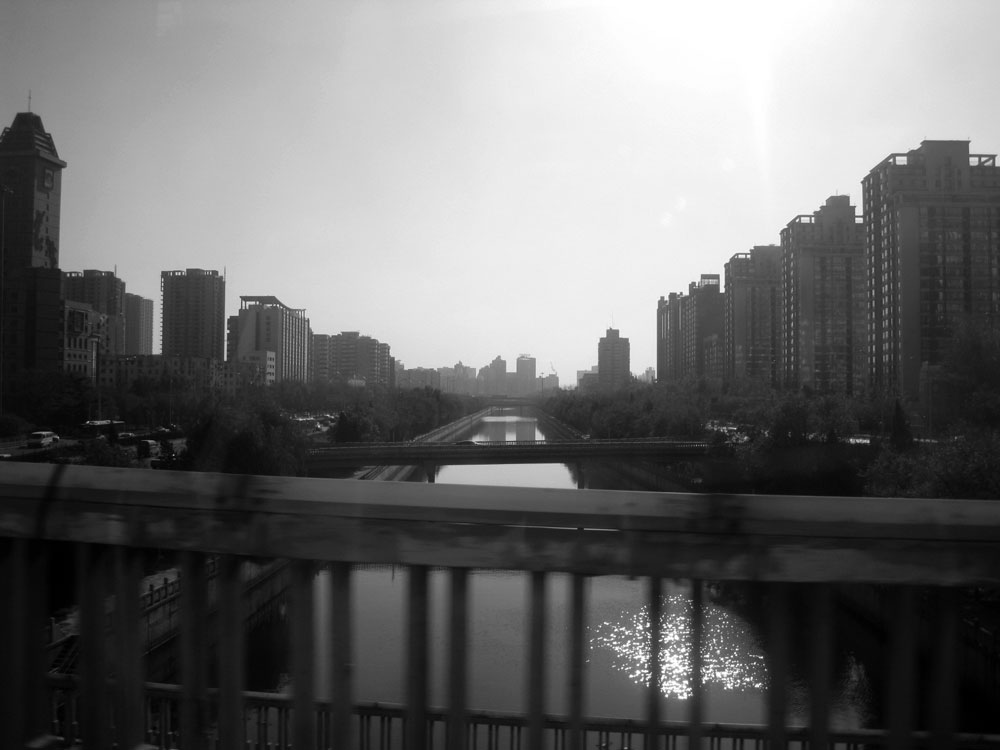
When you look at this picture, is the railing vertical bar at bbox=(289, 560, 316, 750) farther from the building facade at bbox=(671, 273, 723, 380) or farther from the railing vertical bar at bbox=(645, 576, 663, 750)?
the building facade at bbox=(671, 273, 723, 380)

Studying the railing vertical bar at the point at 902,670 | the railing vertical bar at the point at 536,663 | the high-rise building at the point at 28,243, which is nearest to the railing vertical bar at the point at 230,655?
the railing vertical bar at the point at 536,663

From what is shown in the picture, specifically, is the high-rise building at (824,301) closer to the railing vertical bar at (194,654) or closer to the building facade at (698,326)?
the building facade at (698,326)

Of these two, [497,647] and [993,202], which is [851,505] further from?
[993,202]

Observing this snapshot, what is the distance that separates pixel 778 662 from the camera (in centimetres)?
108

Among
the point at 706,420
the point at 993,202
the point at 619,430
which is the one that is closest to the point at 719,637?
the point at 706,420

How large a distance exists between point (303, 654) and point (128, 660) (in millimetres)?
339

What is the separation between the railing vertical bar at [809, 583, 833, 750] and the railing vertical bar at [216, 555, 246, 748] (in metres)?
0.90

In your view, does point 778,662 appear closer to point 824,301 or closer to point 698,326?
point 824,301

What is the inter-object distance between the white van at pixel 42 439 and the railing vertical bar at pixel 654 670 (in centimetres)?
1034

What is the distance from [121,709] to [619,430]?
1147 inches

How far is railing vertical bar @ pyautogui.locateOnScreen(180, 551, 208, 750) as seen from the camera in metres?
1.18

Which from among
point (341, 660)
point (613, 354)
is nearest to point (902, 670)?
point (341, 660)

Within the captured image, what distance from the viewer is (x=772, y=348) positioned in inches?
2061

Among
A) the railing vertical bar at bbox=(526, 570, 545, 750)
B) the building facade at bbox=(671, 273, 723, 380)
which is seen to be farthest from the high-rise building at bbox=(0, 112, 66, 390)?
the building facade at bbox=(671, 273, 723, 380)
